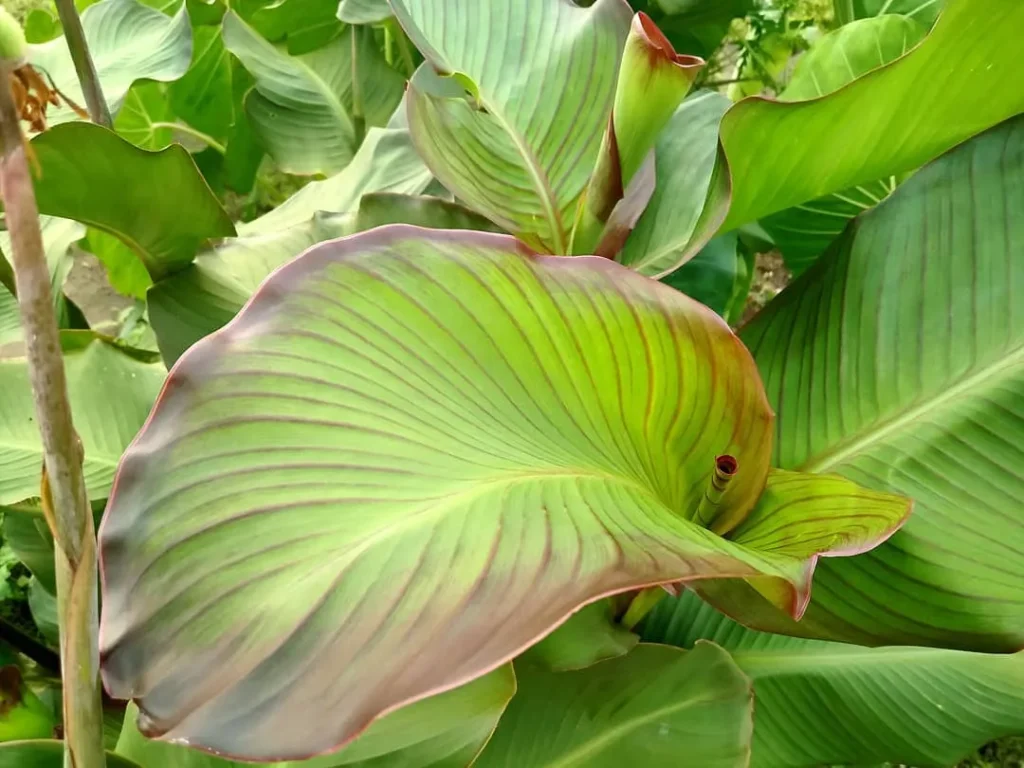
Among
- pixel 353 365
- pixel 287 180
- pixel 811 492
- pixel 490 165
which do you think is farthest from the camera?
pixel 287 180

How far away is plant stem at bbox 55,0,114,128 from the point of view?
0.41 metres

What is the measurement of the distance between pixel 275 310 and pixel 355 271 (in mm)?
36

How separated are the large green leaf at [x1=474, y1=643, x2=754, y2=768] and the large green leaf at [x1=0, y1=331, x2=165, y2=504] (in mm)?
355

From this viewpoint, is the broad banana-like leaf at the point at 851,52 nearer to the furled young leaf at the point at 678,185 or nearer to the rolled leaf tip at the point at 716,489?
the furled young leaf at the point at 678,185

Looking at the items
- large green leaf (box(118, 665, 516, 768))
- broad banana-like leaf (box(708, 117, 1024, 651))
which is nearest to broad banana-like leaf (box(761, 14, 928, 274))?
broad banana-like leaf (box(708, 117, 1024, 651))

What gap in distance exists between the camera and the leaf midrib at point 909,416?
41 centimetres

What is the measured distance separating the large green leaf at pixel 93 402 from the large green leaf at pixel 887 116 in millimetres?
461

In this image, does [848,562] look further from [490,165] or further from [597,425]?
[490,165]

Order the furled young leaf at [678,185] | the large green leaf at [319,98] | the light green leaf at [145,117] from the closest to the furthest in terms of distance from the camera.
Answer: the furled young leaf at [678,185]
the large green leaf at [319,98]
the light green leaf at [145,117]

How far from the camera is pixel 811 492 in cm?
39

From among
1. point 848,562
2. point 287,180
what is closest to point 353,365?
point 848,562

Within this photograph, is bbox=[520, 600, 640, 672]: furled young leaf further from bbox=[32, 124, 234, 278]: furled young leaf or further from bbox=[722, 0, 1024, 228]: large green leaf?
bbox=[32, 124, 234, 278]: furled young leaf

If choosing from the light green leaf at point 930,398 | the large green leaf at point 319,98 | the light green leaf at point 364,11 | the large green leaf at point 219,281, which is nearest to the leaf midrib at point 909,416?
the light green leaf at point 930,398

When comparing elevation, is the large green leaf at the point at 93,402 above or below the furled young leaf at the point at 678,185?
below
